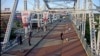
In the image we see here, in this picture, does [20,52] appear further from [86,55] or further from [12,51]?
[86,55]

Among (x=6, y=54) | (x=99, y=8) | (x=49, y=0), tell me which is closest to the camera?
(x=6, y=54)

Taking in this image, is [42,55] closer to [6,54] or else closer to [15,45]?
[6,54]

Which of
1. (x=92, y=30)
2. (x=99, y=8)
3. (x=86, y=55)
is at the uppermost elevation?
(x=99, y=8)

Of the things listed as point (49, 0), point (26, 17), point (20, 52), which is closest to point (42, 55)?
point (20, 52)

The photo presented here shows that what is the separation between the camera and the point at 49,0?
308ft

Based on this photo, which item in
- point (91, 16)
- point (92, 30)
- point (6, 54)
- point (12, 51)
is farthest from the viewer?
point (91, 16)

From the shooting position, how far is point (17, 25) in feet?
175

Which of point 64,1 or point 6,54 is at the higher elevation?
point 64,1

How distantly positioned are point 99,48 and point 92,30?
5.73 feet

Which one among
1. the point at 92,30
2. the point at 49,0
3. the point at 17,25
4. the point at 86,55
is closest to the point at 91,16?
the point at 92,30

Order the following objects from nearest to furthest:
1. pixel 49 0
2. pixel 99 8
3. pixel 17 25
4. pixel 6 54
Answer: pixel 6 54 → pixel 99 8 → pixel 17 25 → pixel 49 0

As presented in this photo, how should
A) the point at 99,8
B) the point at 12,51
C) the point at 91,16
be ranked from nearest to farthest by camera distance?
the point at 12,51
the point at 91,16
the point at 99,8

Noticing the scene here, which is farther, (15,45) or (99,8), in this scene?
(99,8)

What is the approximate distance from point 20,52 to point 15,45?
3.75 metres
